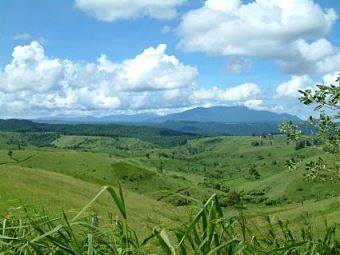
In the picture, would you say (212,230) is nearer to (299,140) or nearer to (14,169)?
(299,140)

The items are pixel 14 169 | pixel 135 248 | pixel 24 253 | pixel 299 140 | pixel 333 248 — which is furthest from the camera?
pixel 14 169

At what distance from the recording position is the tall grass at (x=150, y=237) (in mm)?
3314

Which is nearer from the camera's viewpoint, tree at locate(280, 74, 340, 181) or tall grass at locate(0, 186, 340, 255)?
tall grass at locate(0, 186, 340, 255)

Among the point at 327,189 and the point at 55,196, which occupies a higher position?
the point at 55,196

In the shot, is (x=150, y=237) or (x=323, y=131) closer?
(x=150, y=237)

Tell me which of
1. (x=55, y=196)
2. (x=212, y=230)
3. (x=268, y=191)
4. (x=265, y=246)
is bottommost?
(x=268, y=191)

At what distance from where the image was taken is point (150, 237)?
3500 mm

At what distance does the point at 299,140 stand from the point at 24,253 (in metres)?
15.0

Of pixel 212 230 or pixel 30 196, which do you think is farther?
pixel 30 196

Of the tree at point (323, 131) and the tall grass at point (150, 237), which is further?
the tree at point (323, 131)

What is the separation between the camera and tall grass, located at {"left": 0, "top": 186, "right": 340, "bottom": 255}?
3.31 metres

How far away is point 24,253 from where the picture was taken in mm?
3494

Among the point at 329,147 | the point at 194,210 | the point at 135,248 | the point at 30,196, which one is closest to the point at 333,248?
the point at 194,210

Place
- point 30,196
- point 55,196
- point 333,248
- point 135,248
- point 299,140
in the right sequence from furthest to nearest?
point 55,196 → point 30,196 → point 299,140 → point 333,248 → point 135,248
